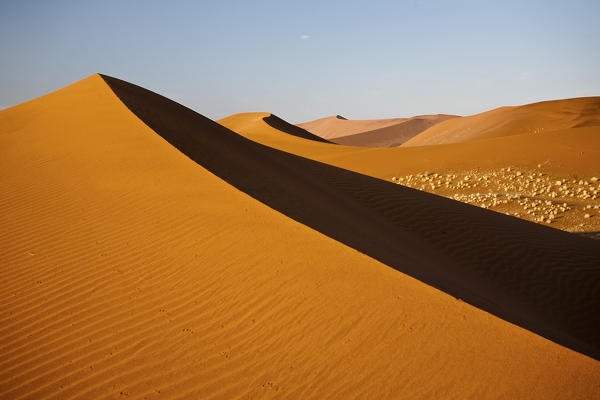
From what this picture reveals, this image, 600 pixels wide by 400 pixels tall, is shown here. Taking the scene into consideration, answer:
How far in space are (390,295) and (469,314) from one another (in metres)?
0.76

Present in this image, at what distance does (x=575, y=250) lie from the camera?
8242 millimetres

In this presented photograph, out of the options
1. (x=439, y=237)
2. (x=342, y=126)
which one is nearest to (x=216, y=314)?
(x=439, y=237)

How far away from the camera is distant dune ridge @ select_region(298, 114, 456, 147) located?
8088 centimetres

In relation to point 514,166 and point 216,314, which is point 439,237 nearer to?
point 216,314

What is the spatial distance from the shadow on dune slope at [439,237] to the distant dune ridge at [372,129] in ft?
223

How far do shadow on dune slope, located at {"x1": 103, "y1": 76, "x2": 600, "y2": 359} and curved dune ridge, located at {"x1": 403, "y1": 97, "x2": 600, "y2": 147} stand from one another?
2411 centimetres

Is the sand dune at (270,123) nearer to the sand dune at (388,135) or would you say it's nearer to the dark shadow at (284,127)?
the dark shadow at (284,127)

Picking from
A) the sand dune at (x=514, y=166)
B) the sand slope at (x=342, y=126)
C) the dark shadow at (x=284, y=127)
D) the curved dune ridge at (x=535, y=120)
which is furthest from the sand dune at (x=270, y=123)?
the sand slope at (x=342, y=126)

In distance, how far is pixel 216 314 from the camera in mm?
3770

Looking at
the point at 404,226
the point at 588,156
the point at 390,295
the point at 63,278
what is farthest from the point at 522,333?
the point at 588,156

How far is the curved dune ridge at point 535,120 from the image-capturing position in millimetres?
31656

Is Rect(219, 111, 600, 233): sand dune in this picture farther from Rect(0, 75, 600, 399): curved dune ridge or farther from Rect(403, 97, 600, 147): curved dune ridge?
Rect(403, 97, 600, 147): curved dune ridge

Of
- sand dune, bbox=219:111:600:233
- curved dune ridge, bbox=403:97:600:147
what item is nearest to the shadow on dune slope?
sand dune, bbox=219:111:600:233

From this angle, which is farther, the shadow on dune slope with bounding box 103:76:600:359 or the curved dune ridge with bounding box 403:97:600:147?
the curved dune ridge with bounding box 403:97:600:147
